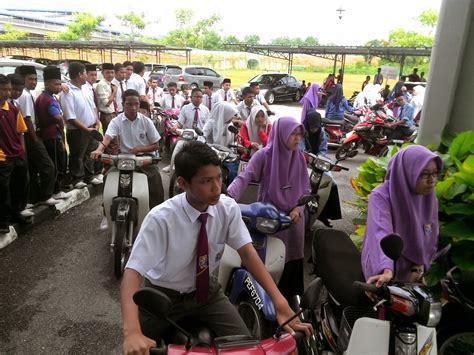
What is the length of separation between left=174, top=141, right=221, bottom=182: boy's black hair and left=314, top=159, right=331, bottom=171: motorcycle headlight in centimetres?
263

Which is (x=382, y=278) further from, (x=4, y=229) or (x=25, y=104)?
(x=25, y=104)

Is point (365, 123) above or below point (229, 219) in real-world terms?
below

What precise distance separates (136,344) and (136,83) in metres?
8.45

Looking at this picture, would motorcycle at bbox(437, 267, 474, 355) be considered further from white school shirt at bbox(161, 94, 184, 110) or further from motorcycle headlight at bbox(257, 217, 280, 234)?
Answer: white school shirt at bbox(161, 94, 184, 110)

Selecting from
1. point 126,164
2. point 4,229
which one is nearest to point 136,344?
point 126,164

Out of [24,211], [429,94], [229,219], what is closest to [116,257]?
[24,211]

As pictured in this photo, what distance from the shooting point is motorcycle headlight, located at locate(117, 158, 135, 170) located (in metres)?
3.99

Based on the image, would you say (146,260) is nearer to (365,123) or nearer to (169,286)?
(169,286)

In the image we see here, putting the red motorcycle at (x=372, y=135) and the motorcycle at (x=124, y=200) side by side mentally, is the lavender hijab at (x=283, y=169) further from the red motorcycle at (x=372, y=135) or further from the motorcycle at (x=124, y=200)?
the red motorcycle at (x=372, y=135)

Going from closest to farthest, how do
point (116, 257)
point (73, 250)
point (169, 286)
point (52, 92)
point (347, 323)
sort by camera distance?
point (169, 286), point (347, 323), point (116, 257), point (73, 250), point (52, 92)

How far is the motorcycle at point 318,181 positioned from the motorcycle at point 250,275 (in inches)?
52.3

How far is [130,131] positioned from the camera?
461cm

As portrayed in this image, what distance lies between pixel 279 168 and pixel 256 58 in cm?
3661

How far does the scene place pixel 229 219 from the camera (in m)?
2.16
